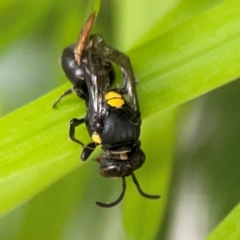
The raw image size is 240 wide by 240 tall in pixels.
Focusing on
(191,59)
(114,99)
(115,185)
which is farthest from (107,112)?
(115,185)

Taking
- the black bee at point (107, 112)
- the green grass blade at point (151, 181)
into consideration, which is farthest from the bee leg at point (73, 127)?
the green grass blade at point (151, 181)

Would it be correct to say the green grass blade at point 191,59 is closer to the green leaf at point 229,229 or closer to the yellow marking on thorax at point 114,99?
the yellow marking on thorax at point 114,99

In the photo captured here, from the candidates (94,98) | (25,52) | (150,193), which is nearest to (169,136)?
(150,193)

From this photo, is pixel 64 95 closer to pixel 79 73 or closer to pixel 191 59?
pixel 79 73

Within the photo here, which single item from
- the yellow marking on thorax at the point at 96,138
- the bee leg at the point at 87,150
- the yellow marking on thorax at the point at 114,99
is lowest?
the bee leg at the point at 87,150

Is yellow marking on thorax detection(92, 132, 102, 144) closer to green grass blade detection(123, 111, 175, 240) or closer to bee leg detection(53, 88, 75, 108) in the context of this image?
bee leg detection(53, 88, 75, 108)

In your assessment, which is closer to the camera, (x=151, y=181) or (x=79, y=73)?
(x=79, y=73)

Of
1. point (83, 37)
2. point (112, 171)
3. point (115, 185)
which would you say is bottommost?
point (115, 185)

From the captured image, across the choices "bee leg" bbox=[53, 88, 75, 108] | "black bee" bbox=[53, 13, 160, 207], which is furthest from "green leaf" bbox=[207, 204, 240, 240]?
"bee leg" bbox=[53, 88, 75, 108]

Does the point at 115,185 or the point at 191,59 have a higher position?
the point at 191,59
